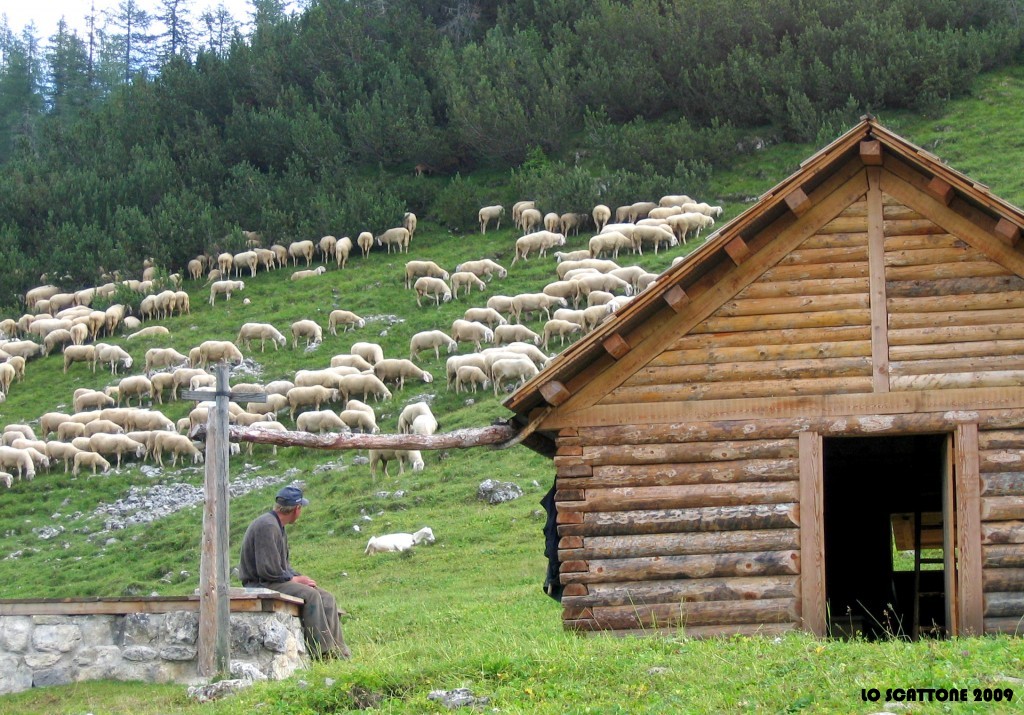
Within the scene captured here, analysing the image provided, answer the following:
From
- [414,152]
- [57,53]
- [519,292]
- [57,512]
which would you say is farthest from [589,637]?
[57,53]

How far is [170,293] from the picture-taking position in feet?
159

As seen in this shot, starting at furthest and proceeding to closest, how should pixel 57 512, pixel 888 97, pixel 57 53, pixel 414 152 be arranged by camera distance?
pixel 57 53
pixel 414 152
pixel 888 97
pixel 57 512

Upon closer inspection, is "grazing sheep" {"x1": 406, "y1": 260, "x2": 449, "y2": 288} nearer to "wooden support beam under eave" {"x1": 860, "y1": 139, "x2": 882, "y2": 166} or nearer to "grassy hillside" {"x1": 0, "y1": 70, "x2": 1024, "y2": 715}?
"grassy hillside" {"x1": 0, "y1": 70, "x2": 1024, "y2": 715}

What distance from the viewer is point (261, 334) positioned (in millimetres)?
40438

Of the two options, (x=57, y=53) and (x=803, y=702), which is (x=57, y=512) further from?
(x=57, y=53)

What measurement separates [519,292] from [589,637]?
2990cm

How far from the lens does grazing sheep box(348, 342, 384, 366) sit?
3694cm

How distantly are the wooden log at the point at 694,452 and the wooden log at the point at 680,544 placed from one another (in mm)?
671

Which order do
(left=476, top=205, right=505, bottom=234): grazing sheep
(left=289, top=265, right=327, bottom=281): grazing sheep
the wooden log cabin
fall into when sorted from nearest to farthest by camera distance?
the wooden log cabin → (left=289, top=265, right=327, bottom=281): grazing sheep → (left=476, top=205, right=505, bottom=234): grazing sheep

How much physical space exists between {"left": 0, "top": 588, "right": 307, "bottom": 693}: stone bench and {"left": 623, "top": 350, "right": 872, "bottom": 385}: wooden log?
3941 millimetres

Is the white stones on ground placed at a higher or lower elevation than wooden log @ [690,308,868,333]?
lower

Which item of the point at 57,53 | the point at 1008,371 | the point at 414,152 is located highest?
the point at 57,53

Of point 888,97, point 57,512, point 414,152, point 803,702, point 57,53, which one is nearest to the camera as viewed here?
point 803,702

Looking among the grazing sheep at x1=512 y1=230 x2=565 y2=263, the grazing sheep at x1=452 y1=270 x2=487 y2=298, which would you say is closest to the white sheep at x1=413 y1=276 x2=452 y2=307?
the grazing sheep at x1=452 y1=270 x2=487 y2=298
